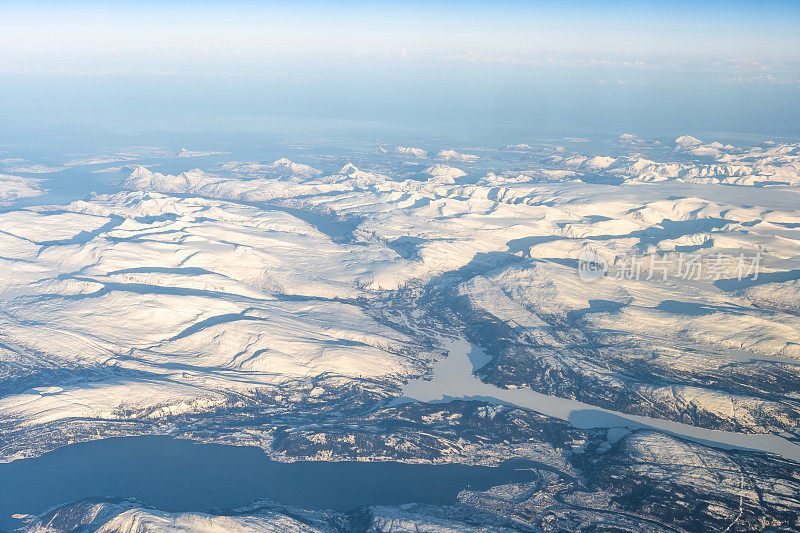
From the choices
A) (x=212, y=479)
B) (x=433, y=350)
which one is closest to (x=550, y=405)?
(x=433, y=350)

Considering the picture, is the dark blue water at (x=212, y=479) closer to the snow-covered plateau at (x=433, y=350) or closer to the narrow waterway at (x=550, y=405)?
the snow-covered plateau at (x=433, y=350)

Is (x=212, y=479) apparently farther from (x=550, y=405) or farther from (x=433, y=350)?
(x=550, y=405)

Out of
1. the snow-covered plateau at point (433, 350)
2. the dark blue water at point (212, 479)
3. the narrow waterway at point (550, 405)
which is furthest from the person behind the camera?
the narrow waterway at point (550, 405)

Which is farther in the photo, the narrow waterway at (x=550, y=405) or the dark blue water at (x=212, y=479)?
the narrow waterway at (x=550, y=405)

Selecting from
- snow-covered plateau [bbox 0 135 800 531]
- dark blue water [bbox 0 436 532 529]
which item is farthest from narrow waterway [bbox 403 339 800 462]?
dark blue water [bbox 0 436 532 529]

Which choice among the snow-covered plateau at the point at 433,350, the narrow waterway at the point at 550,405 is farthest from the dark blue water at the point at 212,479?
the narrow waterway at the point at 550,405

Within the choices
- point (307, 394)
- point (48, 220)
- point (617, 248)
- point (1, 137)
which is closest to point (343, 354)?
point (307, 394)
